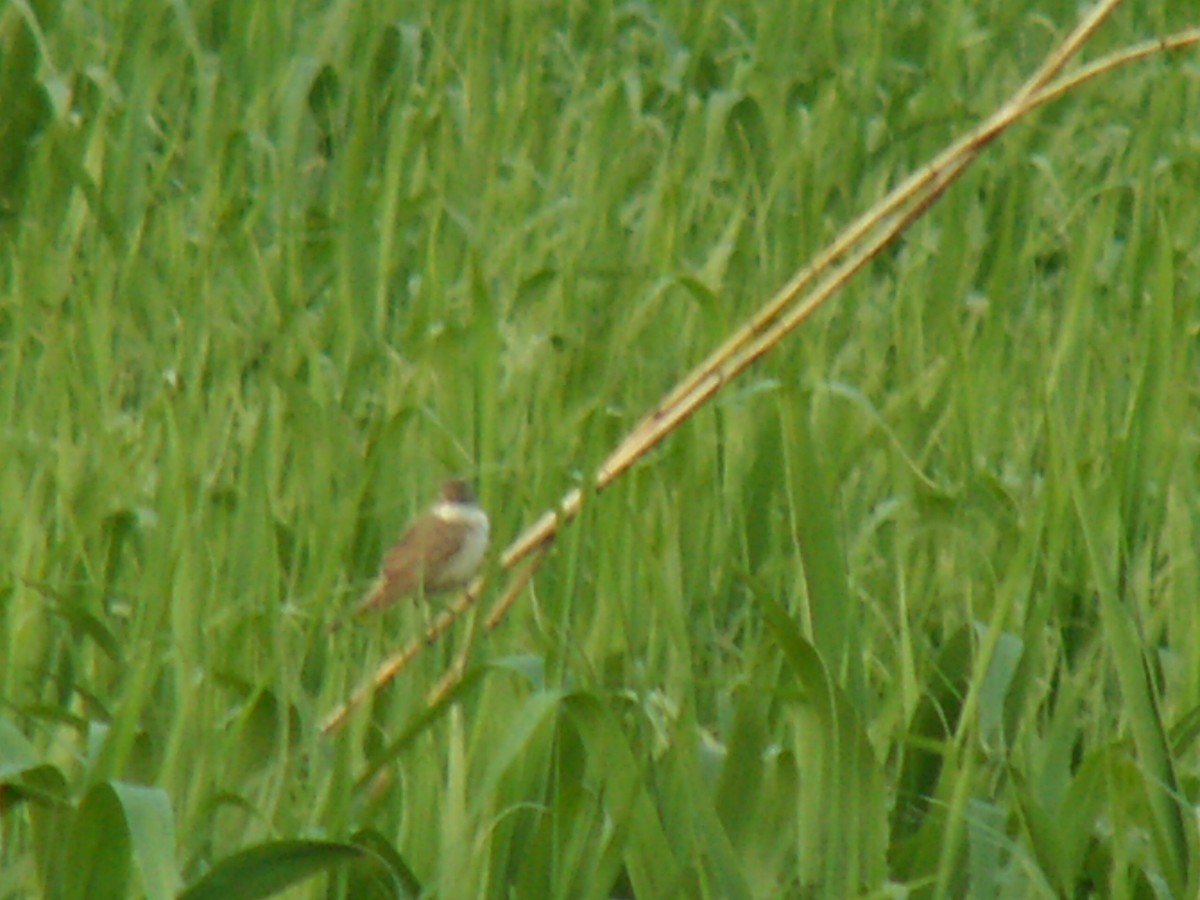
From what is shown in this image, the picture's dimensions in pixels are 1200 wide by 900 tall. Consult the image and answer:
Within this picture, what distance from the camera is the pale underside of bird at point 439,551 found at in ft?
8.38

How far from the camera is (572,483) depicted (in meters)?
2.67

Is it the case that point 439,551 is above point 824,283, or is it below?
below

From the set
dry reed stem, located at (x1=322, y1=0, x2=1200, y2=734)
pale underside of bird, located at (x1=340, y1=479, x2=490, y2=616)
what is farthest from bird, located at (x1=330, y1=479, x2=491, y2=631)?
dry reed stem, located at (x1=322, y1=0, x2=1200, y2=734)

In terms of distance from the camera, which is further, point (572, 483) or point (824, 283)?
point (572, 483)

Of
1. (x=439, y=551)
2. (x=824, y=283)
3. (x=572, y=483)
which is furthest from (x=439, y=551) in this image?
(x=824, y=283)

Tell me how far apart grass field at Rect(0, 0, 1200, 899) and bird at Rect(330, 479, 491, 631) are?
0.05 meters

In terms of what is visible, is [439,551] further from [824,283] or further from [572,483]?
[824,283]

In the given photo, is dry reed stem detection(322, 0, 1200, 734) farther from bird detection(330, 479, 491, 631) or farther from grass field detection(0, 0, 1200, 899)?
bird detection(330, 479, 491, 631)

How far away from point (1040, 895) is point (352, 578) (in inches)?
42.0

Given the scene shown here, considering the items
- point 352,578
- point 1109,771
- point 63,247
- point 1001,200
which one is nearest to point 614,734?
point 1109,771

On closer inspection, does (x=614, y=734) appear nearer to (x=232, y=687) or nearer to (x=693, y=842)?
(x=693, y=842)

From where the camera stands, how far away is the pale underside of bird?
8.38ft

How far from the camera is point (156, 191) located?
3.87 metres

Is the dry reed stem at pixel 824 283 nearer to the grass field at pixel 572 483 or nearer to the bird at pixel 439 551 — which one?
the grass field at pixel 572 483
